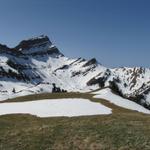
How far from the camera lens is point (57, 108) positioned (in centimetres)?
7325

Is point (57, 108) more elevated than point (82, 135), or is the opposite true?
point (57, 108)

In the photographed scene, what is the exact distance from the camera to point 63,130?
161 feet

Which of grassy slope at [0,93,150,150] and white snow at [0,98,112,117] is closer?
grassy slope at [0,93,150,150]

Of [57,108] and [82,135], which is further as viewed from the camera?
[57,108]

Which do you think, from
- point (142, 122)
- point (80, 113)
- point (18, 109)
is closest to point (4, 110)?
point (18, 109)

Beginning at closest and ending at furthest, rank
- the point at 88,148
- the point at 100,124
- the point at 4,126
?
the point at 88,148
the point at 100,124
the point at 4,126

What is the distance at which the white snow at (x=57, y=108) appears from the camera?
68713 mm

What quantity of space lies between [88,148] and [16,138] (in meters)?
10.8

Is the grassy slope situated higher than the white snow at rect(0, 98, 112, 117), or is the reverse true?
the white snow at rect(0, 98, 112, 117)

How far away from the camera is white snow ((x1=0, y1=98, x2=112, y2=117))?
68713mm

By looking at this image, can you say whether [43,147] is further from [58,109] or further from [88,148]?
[58,109]

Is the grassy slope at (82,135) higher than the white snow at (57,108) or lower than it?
lower

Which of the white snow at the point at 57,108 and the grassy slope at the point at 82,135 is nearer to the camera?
the grassy slope at the point at 82,135

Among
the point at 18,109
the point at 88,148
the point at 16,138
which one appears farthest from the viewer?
the point at 18,109
